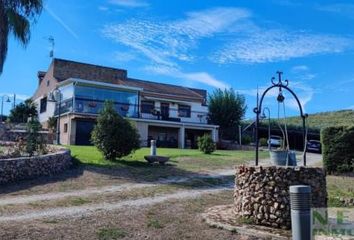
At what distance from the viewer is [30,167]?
52.7 ft

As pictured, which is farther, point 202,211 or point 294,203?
point 202,211

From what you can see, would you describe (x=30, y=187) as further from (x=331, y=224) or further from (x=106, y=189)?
(x=331, y=224)

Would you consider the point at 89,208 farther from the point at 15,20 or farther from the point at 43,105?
the point at 43,105

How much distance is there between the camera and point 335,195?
14023 millimetres

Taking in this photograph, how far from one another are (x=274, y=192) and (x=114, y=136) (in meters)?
11.4

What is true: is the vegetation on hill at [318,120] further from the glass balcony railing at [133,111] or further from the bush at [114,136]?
the bush at [114,136]

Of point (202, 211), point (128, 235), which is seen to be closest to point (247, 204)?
point (202, 211)

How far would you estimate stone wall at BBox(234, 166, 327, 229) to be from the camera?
31.0 feet

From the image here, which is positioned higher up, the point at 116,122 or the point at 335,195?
the point at 116,122

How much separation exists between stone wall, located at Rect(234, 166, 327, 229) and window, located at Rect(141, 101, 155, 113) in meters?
33.3

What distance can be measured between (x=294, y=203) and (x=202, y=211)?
614 centimetres

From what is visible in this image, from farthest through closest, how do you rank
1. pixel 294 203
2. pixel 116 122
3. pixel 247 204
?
pixel 116 122, pixel 247 204, pixel 294 203

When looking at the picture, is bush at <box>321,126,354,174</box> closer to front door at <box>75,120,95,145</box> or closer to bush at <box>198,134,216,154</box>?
bush at <box>198,134,216,154</box>

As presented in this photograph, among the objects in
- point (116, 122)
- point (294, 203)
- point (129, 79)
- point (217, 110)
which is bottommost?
point (294, 203)
